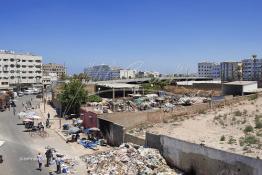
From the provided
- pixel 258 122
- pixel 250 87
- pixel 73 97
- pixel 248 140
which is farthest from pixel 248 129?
Result: pixel 73 97

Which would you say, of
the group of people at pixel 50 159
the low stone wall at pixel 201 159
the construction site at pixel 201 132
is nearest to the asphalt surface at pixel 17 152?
the group of people at pixel 50 159

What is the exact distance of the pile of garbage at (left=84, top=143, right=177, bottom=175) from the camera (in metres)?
21.1

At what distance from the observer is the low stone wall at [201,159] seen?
17156 mm

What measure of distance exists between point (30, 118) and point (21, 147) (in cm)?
1017

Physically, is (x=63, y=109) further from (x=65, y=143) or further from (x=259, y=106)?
(x=259, y=106)

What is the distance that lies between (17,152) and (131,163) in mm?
9200

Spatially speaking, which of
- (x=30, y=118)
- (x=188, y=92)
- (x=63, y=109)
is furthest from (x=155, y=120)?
(x=188, y=92)

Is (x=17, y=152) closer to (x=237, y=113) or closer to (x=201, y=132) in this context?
(x=201, y=132)

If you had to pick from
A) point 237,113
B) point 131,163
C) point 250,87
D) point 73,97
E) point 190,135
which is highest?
point 250,87

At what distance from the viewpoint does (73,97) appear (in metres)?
45.5

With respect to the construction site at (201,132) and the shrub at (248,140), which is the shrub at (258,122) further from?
the shrub at (248,140)

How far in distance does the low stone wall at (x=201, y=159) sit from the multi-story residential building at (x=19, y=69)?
89490mm

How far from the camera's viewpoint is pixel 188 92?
60781 millimetres

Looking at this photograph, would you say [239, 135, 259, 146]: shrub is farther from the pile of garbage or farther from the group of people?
the group of people
